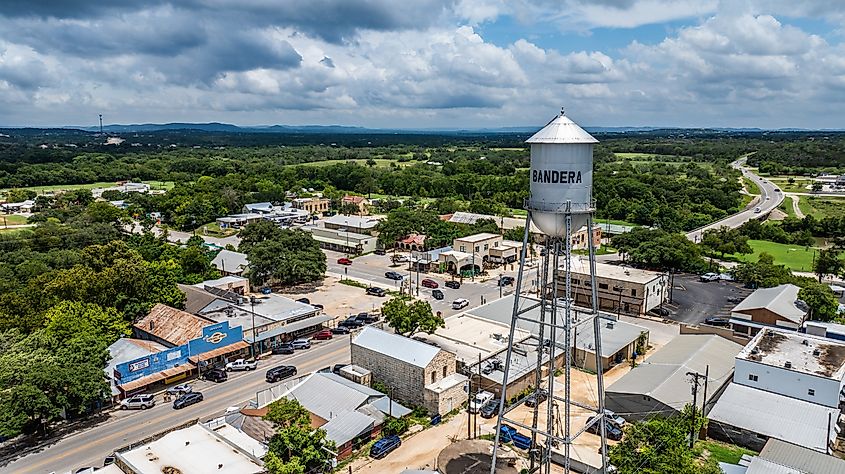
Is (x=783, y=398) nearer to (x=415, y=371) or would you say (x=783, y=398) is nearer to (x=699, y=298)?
(x=415, y=371)

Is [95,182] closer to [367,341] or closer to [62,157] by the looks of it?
[62,157]

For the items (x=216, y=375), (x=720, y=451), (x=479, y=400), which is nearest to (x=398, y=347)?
(x=479, y=400)

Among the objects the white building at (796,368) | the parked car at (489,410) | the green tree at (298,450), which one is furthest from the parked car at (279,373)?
the white building at (796,368)

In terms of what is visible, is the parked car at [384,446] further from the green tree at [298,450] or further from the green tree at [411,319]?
the green tree at [411,319]

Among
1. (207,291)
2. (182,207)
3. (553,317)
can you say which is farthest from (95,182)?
(553,317)

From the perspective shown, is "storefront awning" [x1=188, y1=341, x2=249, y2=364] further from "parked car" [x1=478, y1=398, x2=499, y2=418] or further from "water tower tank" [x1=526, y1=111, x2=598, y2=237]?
"water tower tank" [x1=526, y1=111, x2=598, y2=237]
